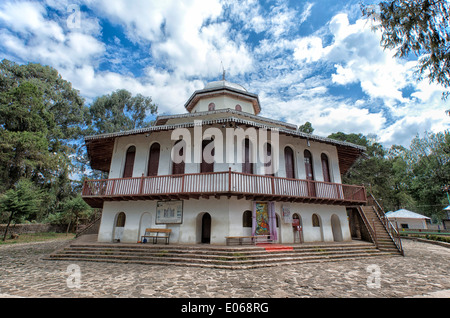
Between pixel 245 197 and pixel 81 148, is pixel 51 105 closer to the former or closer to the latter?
pixel 81 148

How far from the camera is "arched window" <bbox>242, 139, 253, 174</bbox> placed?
Result: 1204cm

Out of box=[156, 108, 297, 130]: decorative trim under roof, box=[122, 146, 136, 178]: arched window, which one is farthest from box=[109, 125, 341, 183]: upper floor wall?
box=[156, 108, 297, 130]: decorative trim under roof

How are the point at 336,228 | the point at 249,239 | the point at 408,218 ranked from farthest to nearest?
the point at 408,218 < the point at 336,228 < the point at 249,239

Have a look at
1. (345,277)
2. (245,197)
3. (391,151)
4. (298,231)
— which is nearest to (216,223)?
(245,197)

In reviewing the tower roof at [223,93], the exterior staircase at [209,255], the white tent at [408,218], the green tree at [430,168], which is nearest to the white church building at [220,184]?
the exterior staircase at [209,255]

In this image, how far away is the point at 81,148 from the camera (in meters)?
30.1

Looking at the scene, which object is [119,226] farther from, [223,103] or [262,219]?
[223,103]

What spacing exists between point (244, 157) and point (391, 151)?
37709 millimetres

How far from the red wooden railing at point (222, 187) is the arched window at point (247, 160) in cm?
123

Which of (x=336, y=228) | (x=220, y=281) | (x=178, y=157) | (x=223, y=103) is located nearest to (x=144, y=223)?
(x=178, y=157)

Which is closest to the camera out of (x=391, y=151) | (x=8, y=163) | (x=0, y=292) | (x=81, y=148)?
(x=0, y=292)

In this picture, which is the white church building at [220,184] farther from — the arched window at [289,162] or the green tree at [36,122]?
the green tree at [36,122]

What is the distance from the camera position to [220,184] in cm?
1023

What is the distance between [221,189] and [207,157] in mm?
2603
